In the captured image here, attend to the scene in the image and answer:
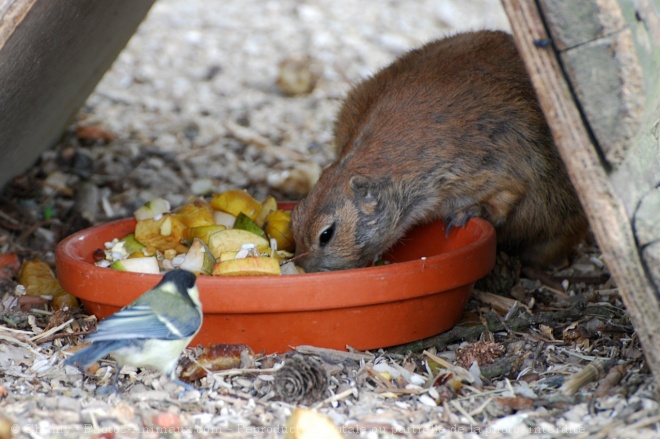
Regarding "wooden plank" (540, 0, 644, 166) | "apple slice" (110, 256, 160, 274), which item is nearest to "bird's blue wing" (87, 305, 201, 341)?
"apple slice" (110, 256, 160, 274)

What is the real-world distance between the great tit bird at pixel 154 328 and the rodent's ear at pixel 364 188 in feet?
3.89

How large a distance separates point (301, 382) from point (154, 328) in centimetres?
56

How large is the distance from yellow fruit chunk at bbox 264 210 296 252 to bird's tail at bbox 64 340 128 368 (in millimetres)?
1485

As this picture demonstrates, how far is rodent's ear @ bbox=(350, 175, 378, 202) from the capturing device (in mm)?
3865

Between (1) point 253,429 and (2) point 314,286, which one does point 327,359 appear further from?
(1) point 253,429

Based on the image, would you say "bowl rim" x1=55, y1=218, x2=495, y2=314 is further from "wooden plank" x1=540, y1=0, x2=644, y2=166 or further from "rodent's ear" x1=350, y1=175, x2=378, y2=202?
"wooden plank" x1=540, y1=0, x2=644, y2=166

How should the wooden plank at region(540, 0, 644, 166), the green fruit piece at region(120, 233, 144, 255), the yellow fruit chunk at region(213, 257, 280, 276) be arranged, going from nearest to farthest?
the wooden plank at region(540, 0, 644, 166) < the yellow fruit chunk at region(213, 257, 280, 276) < the green fruit piece at region(120, 233, 144, 255)

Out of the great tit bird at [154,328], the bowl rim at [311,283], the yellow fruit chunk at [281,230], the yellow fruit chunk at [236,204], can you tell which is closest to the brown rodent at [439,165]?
the yellow fruit chunk at [281,230]

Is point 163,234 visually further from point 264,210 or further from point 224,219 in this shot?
point 264,210

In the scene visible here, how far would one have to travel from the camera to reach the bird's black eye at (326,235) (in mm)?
3844

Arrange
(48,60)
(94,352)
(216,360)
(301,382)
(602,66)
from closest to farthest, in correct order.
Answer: (602,66) → (94,352) → (301,382) → (216,360) → (48,60)

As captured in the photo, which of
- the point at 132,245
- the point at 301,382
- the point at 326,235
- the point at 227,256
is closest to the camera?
the point at 301,382

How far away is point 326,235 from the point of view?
3.86 metres

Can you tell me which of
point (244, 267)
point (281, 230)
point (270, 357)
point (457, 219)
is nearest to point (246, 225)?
point (281, 230)
